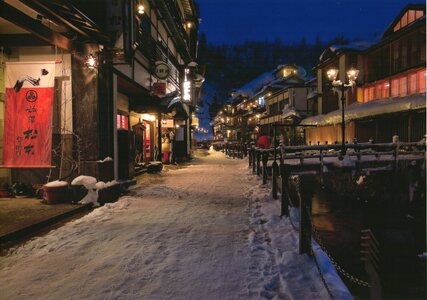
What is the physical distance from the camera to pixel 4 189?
10.3m

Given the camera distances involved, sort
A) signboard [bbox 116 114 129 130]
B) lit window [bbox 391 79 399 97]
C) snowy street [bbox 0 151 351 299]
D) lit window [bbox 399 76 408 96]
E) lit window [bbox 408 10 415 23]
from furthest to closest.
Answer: lit window [bbox 408 10 415 23] → lit window [bbox 391 79 399 97] → lit window [bbox 399 76 408 96] → signboard [bbox 116 114 129 130] → snowy street [bbox 0 151 351 299]

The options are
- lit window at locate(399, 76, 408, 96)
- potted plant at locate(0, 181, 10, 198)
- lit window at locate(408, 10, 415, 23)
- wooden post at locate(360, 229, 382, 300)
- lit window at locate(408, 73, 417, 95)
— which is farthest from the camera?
lit window at locate(408, 10, 415, 23)

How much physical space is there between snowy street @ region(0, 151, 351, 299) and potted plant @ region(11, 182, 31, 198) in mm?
3274

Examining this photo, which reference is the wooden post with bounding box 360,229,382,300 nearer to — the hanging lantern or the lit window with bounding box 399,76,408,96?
the hanging lantern

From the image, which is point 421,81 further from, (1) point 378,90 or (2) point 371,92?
(2) point 371,92

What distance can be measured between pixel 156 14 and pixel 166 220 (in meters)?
15.8

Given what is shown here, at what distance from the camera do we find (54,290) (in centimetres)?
407

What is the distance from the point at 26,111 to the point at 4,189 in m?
2.94

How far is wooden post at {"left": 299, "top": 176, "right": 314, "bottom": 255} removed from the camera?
5121 mm

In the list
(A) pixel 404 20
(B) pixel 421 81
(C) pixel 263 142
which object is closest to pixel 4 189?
(C) pixel 263 142

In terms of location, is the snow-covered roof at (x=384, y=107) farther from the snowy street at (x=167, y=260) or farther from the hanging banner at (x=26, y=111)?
the hanging banner at (x=26, y=111)

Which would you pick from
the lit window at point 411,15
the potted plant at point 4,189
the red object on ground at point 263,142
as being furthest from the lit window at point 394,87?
the potted plant at point 4,189

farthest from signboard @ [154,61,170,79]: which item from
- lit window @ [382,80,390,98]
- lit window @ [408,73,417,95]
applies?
lit window @ [382,80,390,98]

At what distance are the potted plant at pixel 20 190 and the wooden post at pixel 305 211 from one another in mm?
9037
